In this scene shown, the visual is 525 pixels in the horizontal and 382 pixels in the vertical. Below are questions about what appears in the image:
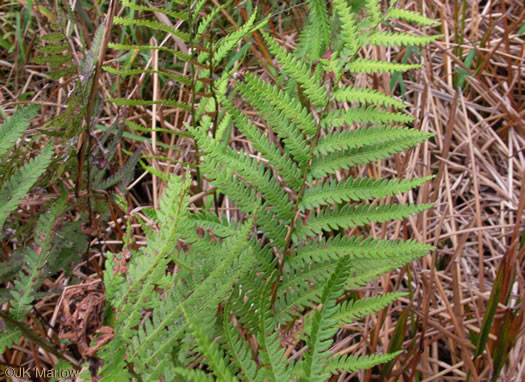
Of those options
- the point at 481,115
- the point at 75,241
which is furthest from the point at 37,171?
the point at 481,115

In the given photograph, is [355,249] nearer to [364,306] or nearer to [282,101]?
[364,306]

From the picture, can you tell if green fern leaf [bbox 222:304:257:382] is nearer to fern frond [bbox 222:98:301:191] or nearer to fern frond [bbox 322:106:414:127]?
fern frond [bbox 222:98:301:191]

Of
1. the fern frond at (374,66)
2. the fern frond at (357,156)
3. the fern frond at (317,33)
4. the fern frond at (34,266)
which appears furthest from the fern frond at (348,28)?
the fern frond at (34,266)

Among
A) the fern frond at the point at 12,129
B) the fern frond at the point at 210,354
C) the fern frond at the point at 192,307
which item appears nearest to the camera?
the fern frond at the point at 210,354

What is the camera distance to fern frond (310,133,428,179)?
1255 millimetres

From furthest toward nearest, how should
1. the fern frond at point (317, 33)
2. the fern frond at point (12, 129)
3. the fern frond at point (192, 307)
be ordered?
1. the fern frond at point (317, 33)
2. the fern frond at point (12, 129)
3. the fern frond at point (192, 307)

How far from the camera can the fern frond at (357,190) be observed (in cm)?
122

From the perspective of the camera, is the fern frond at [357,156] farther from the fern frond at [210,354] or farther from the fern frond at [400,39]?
the fern frond at [210,354]

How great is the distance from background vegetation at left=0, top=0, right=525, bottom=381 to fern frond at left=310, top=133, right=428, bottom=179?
0.35 meters

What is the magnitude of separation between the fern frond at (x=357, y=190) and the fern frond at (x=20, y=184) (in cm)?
65

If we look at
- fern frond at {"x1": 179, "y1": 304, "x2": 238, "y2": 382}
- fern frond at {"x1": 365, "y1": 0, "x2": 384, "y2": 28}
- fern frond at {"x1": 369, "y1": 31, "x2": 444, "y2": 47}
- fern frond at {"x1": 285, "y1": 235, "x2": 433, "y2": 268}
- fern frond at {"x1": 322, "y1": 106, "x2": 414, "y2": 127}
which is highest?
fern frond at {"x1": 365, "y1": 0, "x2": 384, "y2": 28}

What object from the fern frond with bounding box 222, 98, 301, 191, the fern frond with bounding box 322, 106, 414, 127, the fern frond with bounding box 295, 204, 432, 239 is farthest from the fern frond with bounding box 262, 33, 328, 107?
the fern frond with bounding box 295, 204, 432, 239

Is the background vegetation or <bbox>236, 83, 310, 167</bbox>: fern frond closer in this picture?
<bbox>236, 83, 310, 167</bbox>: fern frond

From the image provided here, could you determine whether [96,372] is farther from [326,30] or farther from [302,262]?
[326,30]
